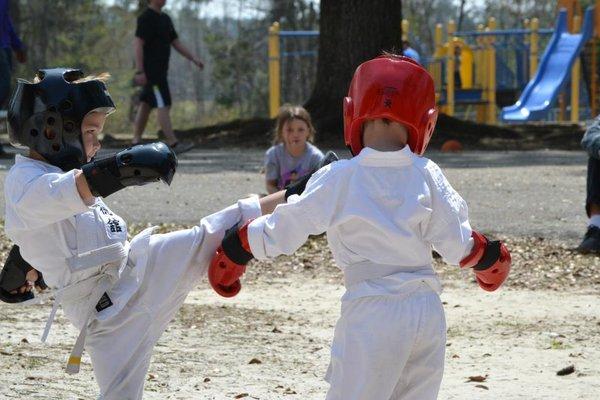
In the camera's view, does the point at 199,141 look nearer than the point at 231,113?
Yes

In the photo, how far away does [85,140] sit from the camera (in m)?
4.43

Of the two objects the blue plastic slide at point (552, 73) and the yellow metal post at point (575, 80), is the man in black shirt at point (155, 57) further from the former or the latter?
the yellow metal post at point (575, 80)

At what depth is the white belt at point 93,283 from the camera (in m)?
4.27

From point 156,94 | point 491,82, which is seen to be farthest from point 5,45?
point 491,82

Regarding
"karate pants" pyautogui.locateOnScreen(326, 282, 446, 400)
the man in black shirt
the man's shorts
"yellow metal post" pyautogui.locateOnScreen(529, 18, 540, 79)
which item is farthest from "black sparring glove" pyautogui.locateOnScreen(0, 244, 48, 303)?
"yellow metal post" pyautogui.locateOnScreen(529, 18, 540, 79)

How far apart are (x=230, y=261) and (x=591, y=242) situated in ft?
16.3

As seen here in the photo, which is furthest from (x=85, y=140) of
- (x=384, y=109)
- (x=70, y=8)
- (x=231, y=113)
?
(x=70, y=8)

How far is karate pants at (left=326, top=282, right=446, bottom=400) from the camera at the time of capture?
3795 mm

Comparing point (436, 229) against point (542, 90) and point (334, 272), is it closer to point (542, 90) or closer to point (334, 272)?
point (334, 272)

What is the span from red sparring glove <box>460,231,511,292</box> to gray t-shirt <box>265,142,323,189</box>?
15.1 ft

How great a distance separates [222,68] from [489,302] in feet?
71.9

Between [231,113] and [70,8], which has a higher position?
[70,8]

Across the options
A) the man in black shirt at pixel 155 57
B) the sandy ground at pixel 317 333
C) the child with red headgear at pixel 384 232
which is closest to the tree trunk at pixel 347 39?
the man in black shirt at pixel 155 57

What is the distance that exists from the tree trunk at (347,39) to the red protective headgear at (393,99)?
37.6 ft
